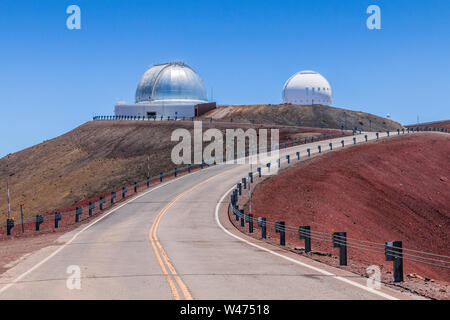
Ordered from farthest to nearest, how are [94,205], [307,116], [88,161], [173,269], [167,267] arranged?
[307,116] → [88,161] → [94,205] → [167,267] → [173,269]

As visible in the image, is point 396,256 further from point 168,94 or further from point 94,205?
point 168,94

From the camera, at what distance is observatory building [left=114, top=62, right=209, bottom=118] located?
383 ft

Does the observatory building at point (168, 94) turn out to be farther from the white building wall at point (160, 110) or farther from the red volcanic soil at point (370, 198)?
the red volcanic soil at point (370, 198)

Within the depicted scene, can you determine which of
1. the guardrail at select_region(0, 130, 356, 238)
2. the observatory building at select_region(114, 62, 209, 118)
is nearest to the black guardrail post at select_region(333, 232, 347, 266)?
the guardrail at select_region(0, 130, 356, 238)

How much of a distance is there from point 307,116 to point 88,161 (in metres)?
39.9

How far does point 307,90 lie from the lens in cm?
11631

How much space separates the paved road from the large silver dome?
91.4m

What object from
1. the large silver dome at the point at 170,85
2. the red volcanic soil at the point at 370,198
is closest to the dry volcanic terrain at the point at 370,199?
the red volcanic soil at the point at 370,198

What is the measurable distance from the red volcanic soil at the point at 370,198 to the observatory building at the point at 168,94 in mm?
62442

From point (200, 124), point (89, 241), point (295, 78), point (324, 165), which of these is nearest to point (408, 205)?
point (324, 165)

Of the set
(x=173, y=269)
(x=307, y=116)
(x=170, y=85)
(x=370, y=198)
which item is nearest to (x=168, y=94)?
(x=170, y=85)
